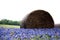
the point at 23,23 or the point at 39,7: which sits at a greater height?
the point at 39,7

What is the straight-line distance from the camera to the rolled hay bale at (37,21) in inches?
53.2

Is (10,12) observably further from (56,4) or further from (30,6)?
(56,4)

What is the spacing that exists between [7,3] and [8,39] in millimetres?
812

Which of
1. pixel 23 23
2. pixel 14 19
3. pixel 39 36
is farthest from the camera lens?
pixel 14 19

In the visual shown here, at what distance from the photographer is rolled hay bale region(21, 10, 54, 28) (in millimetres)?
1351

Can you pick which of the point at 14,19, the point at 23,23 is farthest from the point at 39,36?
the point at 14,19

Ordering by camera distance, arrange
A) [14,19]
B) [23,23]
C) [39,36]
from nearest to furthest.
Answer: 1. [39,36]
2. [23,23]
3. [14,19]

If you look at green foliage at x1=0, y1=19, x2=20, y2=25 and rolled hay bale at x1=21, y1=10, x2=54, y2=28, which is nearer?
rolled hay bale at x1=21, y1=10, x2=54, y2=28

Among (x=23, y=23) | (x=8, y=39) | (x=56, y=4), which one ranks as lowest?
(x=8, y=39)

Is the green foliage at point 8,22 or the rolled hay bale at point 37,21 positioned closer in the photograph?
the rolled hay bale at point 37,21

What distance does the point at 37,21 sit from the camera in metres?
1.39

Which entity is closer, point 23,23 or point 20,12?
point 23,23

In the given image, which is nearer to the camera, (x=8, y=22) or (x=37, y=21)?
(x=37, y=21)

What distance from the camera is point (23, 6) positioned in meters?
1.77
